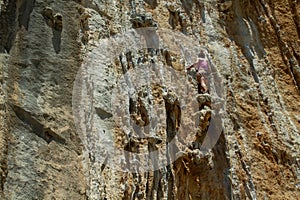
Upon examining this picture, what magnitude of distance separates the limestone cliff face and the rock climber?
6 cm

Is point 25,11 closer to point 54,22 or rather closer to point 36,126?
point 54,22

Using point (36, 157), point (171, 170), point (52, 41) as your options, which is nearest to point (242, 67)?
point (171, 170)

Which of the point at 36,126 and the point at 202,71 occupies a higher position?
the point at 202,71

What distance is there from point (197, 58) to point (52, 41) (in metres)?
1.50

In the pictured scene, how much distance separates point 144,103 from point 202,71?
856mm

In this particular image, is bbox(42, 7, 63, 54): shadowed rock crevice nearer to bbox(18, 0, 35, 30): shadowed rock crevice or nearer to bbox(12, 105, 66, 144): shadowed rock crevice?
bbox(18, 0, 35, 30): shadowed rock crevice

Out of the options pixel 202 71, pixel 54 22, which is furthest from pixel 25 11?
pixel 202 71

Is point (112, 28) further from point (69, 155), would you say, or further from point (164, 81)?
point (69, 155)

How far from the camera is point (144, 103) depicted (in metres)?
4.48

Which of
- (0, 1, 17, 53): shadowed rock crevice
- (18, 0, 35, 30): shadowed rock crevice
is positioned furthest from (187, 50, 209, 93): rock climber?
(0, 1, 17, 53): shadowed rock crevice

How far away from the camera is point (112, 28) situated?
→ 4676 mm

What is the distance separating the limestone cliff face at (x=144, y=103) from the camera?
3.74 metres

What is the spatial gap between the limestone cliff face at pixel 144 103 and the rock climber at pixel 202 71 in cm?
6

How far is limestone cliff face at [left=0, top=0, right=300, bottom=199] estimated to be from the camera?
374 cm
